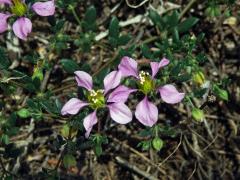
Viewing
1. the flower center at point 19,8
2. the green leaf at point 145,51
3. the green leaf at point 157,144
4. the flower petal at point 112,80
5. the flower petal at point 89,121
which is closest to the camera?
the flower petal at point 89,121

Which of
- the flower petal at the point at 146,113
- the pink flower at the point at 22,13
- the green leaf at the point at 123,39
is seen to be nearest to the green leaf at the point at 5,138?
the pink flower at the point at 22,13

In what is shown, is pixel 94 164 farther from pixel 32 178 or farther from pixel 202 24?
pixel 202 24

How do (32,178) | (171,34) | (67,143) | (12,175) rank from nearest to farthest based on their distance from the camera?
(67,143)
(12,175)
(32,178)
(171,34)

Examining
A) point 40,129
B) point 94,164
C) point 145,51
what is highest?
point 145,51

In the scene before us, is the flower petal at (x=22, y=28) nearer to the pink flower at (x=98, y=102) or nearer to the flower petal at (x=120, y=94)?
the pink flower at (x=98, y=102)

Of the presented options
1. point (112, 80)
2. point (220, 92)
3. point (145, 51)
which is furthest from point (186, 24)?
point (112, 80)

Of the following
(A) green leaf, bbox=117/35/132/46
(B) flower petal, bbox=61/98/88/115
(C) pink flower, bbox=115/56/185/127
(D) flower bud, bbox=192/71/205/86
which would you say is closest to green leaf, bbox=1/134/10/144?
(B) flower petal, bbox=61/98/88/115

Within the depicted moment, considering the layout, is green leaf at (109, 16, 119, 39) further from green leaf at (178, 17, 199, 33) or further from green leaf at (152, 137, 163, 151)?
green leaf at (152, 137, 163, 151)

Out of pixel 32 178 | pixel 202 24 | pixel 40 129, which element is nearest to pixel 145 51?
pixel 202 24
